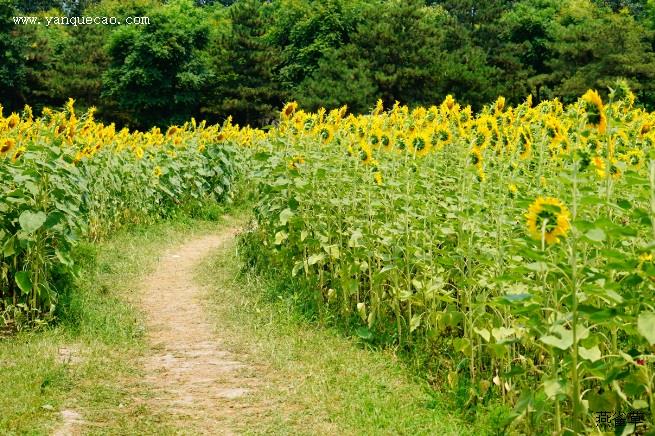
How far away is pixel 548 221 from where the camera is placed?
8.55 ft

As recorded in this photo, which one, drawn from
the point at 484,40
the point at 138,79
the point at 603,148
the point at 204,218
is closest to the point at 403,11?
the point at 484,40

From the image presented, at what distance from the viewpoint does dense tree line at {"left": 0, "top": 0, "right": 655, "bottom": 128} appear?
31.0m

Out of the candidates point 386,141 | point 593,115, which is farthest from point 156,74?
point 593,115

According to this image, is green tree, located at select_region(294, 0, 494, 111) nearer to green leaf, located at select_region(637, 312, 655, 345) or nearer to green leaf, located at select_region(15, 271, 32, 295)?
green leaf, located at select_region(15, 271, 32, 295)

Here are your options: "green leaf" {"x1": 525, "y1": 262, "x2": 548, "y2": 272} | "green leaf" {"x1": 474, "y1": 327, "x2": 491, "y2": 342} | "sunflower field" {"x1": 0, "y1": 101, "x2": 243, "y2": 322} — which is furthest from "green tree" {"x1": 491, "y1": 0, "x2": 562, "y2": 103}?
"green leaf" {"x1": 525, "y1": 262, "x2": 548, "y2": 272}

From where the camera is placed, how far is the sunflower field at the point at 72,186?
5020 millimetres

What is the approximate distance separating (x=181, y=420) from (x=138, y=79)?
31.5 m

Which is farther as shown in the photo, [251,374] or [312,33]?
[312,33]

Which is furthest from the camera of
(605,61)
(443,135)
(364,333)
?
(605,61)

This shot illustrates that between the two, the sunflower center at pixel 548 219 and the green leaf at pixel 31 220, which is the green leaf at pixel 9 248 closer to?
the green leaf at pixel 31 220

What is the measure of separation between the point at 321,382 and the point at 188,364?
3.03ft

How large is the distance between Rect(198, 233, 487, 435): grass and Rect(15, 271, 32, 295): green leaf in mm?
1263

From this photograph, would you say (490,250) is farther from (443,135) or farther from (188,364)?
(188,364)

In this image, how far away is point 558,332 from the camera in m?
2.62
